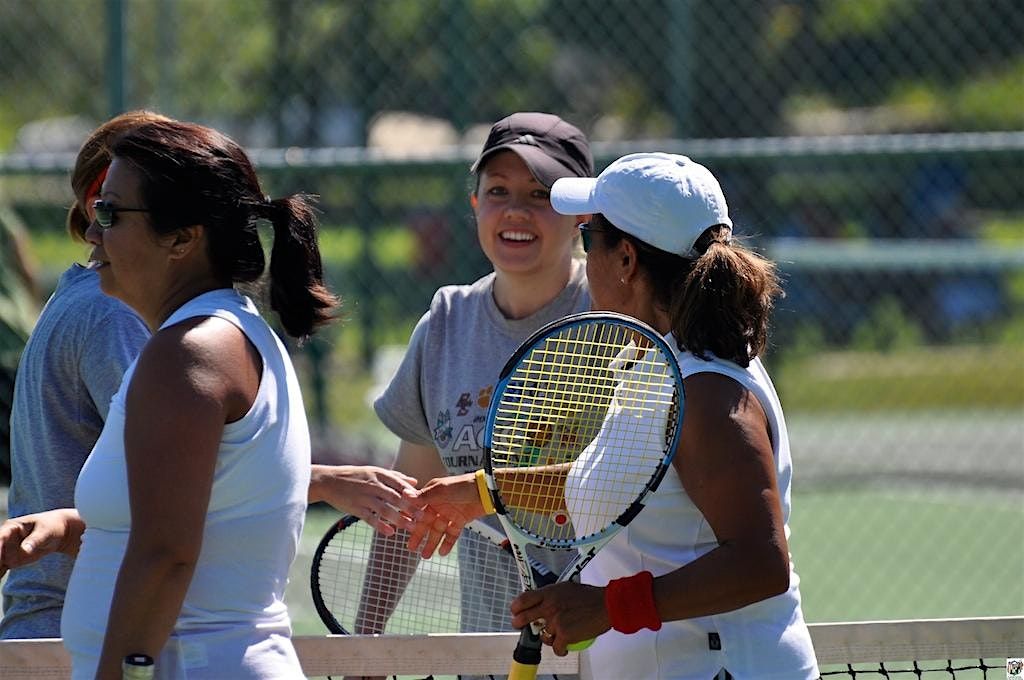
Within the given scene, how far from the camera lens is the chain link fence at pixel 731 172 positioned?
6598 mm

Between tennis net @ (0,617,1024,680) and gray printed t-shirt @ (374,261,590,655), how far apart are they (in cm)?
25

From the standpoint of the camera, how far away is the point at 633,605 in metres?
2.33

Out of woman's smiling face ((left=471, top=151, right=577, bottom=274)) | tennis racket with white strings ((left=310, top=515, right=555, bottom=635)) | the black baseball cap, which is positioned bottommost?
tennis racket with white strings ((left=310, top=515, right=555, bottom=635))

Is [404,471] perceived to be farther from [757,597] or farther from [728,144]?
[728,144]

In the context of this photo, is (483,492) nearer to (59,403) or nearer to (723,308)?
(723,308)

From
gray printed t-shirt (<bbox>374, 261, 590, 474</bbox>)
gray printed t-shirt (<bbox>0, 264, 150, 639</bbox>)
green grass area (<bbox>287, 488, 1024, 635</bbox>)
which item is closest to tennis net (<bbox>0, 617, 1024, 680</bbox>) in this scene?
gray printed t-shirt (<bbox>0, 264, 150, 639</bbox>)

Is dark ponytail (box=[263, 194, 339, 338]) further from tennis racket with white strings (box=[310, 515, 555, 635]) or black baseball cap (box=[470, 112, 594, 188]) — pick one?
black baseball cap (box=[470, 112, 594, 188])

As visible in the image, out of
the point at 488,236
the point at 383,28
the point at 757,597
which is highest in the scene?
the point at 383,28

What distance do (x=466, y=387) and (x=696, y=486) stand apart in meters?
1.02

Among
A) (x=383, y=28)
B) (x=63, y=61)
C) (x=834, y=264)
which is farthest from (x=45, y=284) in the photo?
(x=834, y=264)

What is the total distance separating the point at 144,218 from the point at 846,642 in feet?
5.32

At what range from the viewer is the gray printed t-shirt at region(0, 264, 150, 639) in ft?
9.16

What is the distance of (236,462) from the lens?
7.36ft

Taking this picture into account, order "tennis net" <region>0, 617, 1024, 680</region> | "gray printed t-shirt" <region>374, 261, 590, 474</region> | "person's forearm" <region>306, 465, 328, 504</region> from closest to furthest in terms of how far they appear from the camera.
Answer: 1. "tennis net" <region>0, 617, 1024, 680</region>
2. "person's forearm" <region>306, 465, 328, 504</region>
3. "gray printed t-shirt" <region>374, 261, 590, 474</region>
